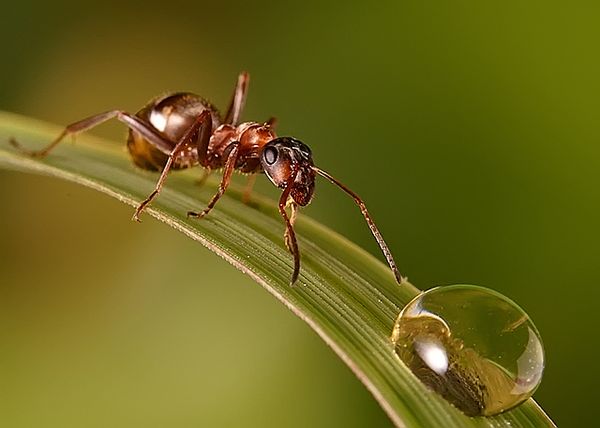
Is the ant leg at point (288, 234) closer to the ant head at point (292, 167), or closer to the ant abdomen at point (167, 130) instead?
the ant head at point (292, 167)

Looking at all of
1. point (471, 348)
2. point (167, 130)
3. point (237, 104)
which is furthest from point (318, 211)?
point (471, 348)

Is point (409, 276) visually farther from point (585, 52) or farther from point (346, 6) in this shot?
point (346, 6)

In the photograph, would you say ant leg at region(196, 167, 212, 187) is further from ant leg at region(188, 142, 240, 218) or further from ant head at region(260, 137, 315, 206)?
ant head at region(260, 137, 315, 206)

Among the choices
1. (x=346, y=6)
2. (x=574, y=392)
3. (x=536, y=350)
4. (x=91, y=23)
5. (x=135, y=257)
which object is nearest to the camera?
(x=536, y=350)

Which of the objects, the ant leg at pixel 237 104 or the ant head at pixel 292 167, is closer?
the ant head at pixel 292 167

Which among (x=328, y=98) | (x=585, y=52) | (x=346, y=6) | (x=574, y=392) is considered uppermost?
(x=346, y=6)

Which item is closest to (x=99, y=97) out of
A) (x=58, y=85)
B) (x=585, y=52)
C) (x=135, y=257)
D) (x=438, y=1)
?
(x=58, y=85)

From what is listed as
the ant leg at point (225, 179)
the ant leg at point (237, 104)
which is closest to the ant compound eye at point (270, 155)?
the ant leg at point (225, 179)
